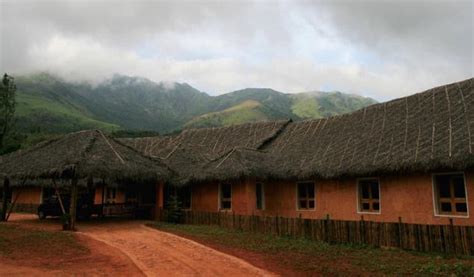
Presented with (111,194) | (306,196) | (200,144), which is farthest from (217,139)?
(306,196)

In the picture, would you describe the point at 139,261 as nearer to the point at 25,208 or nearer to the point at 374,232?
the point at 374,232

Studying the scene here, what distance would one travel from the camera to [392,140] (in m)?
16.4

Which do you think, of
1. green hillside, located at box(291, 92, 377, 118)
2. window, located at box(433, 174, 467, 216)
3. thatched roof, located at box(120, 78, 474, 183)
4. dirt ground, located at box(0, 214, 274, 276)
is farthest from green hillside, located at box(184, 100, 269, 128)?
dirt ground, located at box(0, 214, 274, 276)

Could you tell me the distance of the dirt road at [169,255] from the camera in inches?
349

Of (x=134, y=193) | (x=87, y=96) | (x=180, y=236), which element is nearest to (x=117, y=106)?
(x=87, y=96)

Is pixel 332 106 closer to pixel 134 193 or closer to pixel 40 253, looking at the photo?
pixel 134 193

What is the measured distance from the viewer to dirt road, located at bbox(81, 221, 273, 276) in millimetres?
8875

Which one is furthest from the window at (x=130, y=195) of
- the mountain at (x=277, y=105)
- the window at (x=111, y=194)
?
the mountain at (x=277, y=105)

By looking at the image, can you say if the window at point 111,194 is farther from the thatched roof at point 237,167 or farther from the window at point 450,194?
the window at point 450,194

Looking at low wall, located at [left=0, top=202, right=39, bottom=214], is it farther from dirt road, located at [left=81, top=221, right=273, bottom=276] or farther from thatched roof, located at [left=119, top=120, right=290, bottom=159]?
dirt road, located at [left=81, top=221, right=273, bottom=276]

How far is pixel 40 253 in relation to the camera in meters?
10.8

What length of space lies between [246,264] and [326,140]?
1147 cm

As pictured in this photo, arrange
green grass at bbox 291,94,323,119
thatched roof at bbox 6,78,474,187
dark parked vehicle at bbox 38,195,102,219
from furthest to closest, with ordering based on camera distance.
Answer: green grass at bbox 291,94,323,119 → dark parked vehicle at bbox 38,195,102,219 → thatched roof at bbox 6,78,474,187

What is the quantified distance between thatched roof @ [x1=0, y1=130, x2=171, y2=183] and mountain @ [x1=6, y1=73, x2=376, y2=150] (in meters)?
74.7
